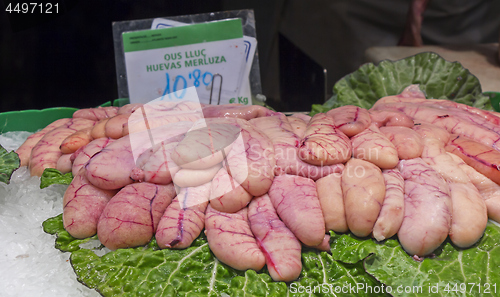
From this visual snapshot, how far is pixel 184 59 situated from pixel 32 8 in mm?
820

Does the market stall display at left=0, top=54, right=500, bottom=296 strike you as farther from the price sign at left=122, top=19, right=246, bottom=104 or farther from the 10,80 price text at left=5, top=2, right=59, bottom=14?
the 10,80 price text at left=5, top=2, right=59, bottom=14

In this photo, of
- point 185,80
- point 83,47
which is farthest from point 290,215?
point 83,47

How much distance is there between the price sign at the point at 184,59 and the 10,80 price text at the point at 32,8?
0.44 metres

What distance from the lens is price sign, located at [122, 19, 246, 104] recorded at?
197 centimetres

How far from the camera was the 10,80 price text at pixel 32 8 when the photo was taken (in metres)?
1.91

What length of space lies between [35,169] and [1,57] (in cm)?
90

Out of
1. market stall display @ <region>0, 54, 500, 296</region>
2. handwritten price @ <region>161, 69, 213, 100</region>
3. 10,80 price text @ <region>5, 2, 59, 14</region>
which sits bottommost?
market stall display @ <region>0, 54, 500, 296</region>

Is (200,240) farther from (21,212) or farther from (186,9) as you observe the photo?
(186,9)

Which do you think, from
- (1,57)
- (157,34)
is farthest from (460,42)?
(1,57)

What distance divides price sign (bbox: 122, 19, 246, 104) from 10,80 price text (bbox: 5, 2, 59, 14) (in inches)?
17.2

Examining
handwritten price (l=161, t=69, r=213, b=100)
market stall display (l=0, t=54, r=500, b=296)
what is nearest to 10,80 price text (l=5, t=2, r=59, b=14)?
handwritten price (l=161, t=69, r=213, b=100)

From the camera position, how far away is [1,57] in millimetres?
2080

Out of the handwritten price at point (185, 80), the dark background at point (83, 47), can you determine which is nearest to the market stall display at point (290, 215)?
the handwritten price at point (185, 80)

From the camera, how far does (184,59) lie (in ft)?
6.59
